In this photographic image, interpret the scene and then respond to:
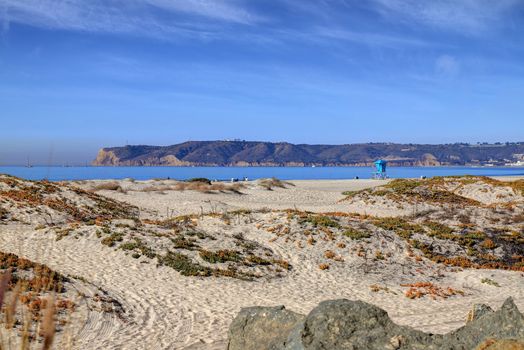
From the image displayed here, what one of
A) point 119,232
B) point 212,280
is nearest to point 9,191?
point 119,232

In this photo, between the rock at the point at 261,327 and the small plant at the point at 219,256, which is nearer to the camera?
the rock at the point at 261,327

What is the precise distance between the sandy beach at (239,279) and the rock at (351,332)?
198 inches

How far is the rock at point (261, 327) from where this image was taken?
26.1 ft

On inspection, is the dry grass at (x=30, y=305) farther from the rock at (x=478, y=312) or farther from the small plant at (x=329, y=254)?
the small plant at (x=329, y=254)

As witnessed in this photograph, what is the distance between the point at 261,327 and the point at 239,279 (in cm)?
1122

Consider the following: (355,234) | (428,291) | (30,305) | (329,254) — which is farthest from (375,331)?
(355,234)

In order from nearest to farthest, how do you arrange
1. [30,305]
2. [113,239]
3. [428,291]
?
[30,305] → [428,291] → [113,239]

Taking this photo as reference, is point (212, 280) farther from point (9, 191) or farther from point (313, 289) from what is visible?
point (9, 191)

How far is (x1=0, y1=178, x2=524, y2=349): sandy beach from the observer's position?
43.1 feet

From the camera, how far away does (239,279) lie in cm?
1928

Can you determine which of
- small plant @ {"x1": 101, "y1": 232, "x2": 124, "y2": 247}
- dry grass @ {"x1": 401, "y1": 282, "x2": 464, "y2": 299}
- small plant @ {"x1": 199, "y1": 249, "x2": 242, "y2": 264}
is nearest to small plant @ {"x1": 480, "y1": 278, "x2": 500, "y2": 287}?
dry grass @ {"x1": 401, "y1": 282, "x2": 464, "y2": 299}

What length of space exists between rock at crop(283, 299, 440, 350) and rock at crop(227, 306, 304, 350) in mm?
833

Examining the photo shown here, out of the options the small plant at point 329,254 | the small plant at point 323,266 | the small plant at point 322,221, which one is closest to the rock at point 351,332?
the small plant at point 323,266

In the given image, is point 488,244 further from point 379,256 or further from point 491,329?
point 491,329
